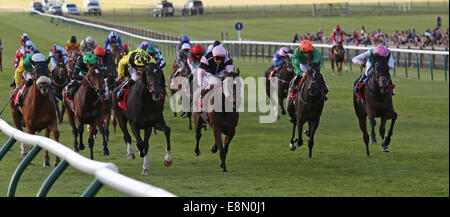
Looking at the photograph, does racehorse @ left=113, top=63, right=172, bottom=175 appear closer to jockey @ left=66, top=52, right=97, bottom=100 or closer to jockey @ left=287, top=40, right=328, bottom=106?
jockey @ left=66, top=52, right=97, bottom=100

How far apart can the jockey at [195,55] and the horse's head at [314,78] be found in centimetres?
Result: 315

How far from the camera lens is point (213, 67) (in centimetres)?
1089

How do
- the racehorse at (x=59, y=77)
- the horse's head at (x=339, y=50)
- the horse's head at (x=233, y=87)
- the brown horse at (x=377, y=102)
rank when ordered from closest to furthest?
1. the horse's head at (x=233, y=87)
2. the brown horse at (x=377, y=102)
3. the racehorse at (x=59, y=77)
4. the horse's head at (x=339, y=50)

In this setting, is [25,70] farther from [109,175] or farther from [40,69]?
[109,175]

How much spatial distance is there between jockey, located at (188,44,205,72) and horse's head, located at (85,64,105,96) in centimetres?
301

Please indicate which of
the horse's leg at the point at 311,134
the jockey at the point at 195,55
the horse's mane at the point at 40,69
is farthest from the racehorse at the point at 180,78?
the horse's mane at the point at 40,69

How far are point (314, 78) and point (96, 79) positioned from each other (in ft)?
9.75

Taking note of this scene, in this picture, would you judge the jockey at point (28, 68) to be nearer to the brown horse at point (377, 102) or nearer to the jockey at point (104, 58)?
the jockey at point (104, 58)

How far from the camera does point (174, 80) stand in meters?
16.5

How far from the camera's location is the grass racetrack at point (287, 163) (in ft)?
29.3

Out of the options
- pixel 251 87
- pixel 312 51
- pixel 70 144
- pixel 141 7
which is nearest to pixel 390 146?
pixel 312 51

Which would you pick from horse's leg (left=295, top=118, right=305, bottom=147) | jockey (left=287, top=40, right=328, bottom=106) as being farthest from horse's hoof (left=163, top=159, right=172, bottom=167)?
jockey (left=287, top=40, right=328, bottom=106)
